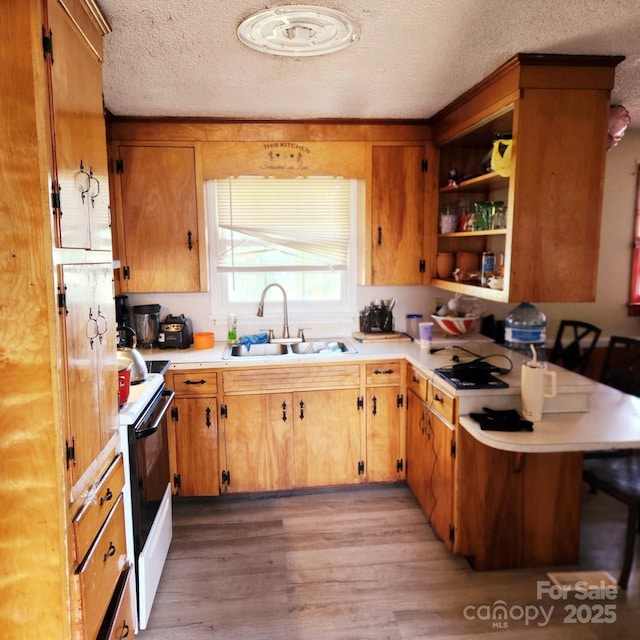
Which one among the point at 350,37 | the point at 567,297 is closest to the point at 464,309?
the point at 567,297

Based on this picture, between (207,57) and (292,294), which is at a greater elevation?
(207,57)

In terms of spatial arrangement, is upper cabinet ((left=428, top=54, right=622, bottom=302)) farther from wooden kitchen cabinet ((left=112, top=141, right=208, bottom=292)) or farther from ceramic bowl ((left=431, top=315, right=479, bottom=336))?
wooden kitchen cabinet ((left=112, top=141, right=208, bottom=292))

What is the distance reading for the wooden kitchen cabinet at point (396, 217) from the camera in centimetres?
333

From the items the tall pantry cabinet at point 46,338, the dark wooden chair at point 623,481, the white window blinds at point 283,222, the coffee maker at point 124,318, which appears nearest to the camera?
→ the tall pantry cabinet at point 46,338

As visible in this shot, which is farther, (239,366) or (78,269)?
(239,366)

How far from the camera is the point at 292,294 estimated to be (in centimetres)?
362

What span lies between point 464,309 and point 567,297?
1.11 m

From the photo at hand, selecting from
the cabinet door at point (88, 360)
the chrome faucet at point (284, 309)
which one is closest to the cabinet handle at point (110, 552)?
the cabinet door at point (88, 360)

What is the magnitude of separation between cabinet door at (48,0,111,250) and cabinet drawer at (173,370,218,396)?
1.29 meters

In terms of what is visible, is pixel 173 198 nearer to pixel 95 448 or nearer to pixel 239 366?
pixel 239 366

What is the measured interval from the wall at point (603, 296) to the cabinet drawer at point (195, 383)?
0.60 m

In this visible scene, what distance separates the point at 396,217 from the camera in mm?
3385

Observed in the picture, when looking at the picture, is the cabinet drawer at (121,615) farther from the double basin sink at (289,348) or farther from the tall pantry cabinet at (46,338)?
the double basin sink at (289,348)

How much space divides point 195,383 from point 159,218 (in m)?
1.07
